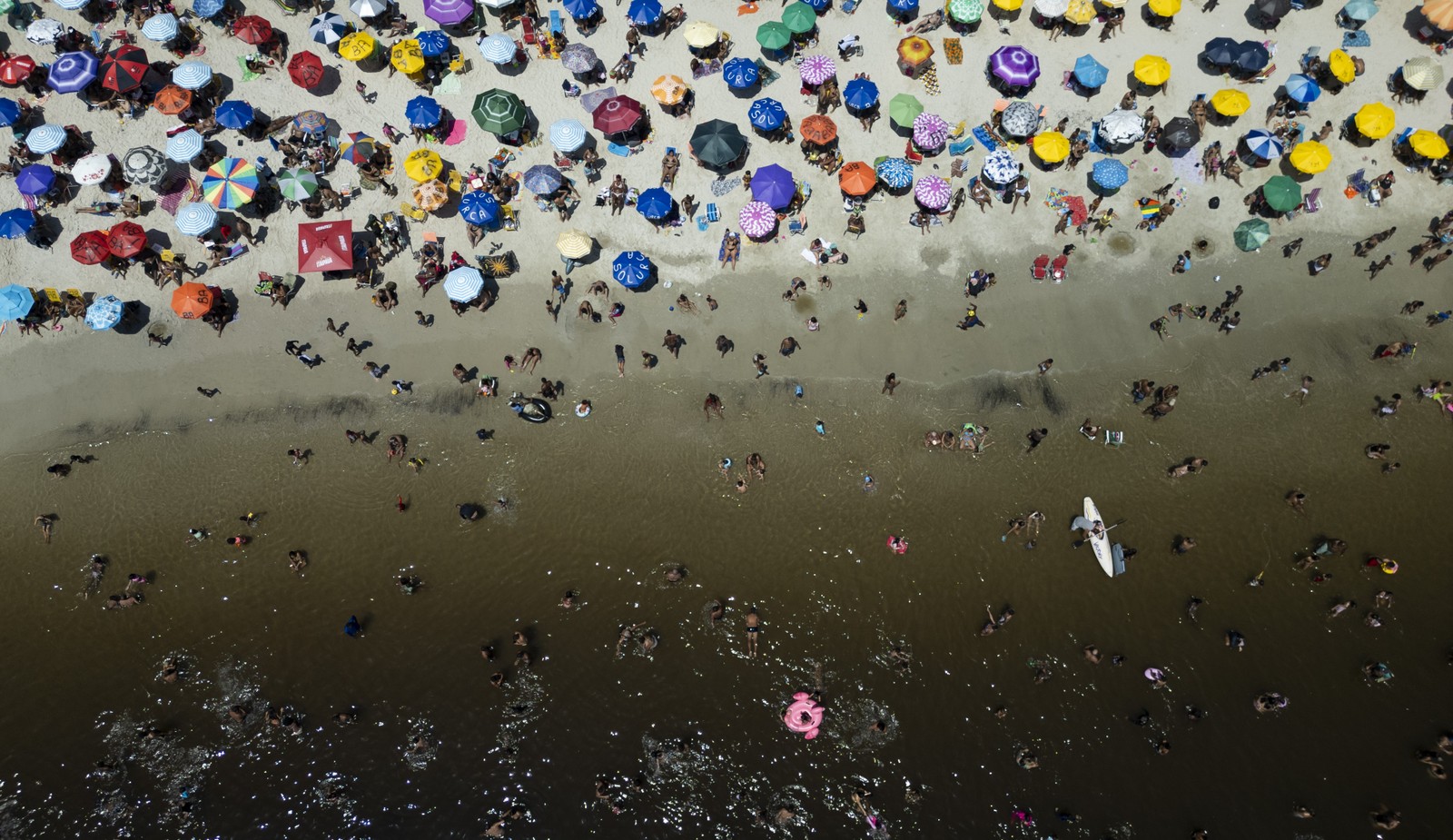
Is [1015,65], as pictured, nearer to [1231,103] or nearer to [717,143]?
[1231,103]

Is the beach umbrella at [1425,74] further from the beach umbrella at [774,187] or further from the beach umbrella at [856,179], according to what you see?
the beach umbrella at [774,187]

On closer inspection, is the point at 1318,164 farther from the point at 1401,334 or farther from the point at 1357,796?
the point at 1357,796

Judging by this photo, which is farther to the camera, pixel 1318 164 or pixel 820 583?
pixel 1318 164

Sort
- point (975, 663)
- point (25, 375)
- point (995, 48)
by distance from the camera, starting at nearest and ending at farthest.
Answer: point (975, 663) < point (25, 375) < point (995, 48)

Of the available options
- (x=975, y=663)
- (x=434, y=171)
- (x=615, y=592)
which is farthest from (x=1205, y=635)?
(x=434, y=171)

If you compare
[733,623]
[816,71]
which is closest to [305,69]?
[816,71]

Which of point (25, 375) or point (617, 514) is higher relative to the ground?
point (25, 375)

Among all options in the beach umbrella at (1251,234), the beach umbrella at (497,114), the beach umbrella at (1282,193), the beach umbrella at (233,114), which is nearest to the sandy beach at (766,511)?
the beach umbrella at (1251,234)

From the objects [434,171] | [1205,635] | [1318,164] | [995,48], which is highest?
[995,48]
